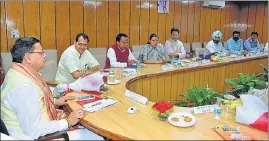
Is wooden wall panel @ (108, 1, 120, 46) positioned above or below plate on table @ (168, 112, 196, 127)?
above

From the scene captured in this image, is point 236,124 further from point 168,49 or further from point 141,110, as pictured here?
point 168,49

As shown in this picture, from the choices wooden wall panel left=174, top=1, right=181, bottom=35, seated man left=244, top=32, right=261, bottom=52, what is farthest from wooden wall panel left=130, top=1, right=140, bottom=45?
seated man left=244, top=32, right=261, bottom=52

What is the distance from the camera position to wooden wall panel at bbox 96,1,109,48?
573cm

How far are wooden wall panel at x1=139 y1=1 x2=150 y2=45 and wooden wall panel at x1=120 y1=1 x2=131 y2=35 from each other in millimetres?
385

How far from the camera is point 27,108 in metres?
1.62

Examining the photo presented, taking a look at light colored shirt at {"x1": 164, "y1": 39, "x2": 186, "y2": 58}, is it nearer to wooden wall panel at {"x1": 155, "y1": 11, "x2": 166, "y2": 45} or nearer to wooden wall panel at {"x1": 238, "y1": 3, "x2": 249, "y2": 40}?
wooden wall panel at {"x1": 155, "y1": 11, "x2": 166, "y2": 45}

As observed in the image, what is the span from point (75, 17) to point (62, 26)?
1.12 ft

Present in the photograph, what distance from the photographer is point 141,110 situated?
1.97 metres

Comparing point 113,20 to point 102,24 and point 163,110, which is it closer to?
point 102,24

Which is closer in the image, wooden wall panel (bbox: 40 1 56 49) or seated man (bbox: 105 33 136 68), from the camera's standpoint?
seated man (bbox: 105 33 136 68)

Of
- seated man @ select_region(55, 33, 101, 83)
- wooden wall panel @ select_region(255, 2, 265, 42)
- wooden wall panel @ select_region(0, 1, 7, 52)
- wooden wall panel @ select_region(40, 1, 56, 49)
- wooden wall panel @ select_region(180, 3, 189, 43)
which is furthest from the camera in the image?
wooden wall panel @ select_region(255, 2, 265, 42)

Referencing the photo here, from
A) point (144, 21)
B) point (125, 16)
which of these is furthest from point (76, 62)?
point (144, 21)

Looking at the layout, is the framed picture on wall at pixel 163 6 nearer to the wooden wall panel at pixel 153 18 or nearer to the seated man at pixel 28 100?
the wooden wall panel at pixel 153 18

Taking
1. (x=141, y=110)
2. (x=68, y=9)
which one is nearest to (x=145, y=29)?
(x=68, y=9)
